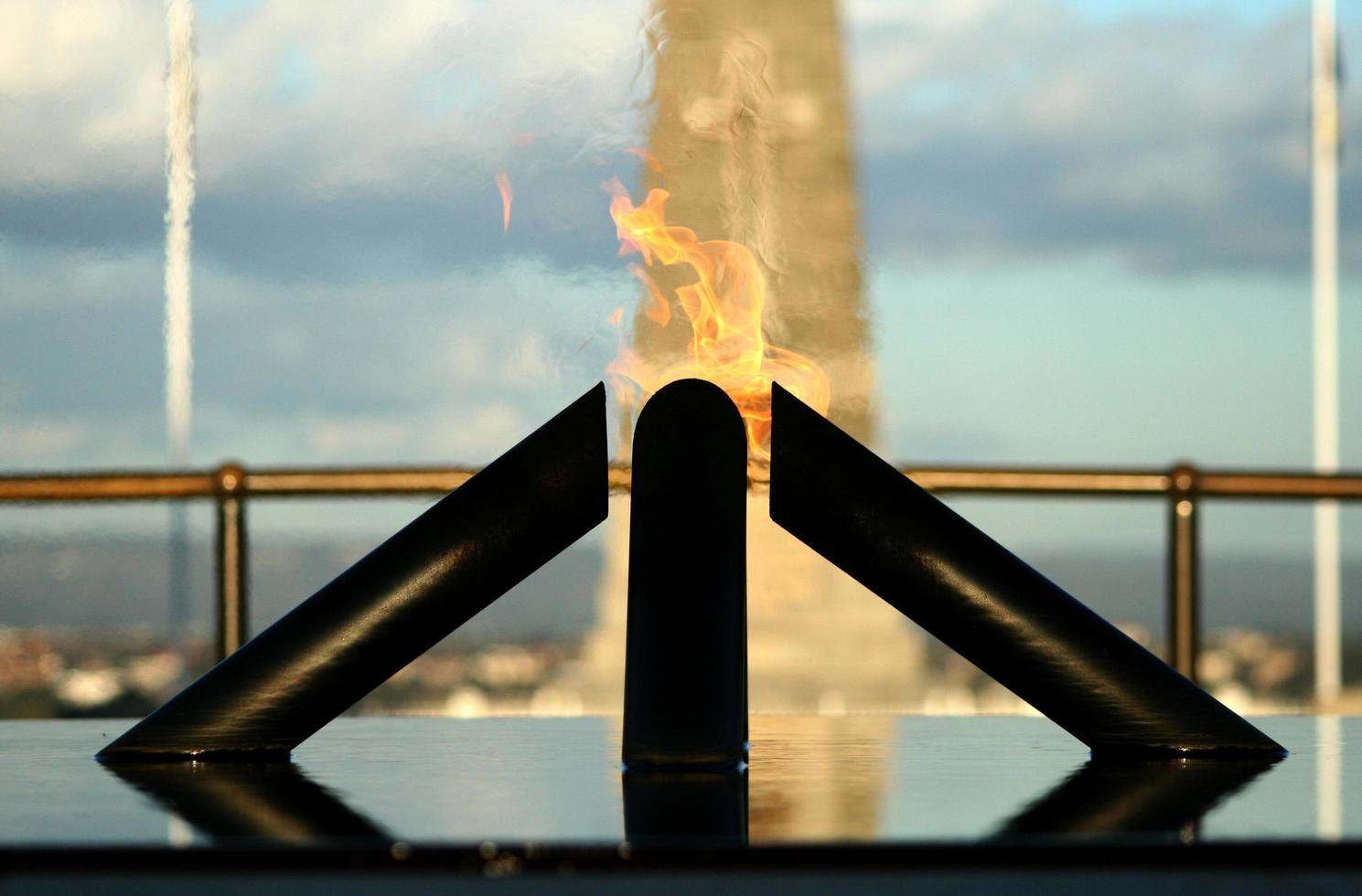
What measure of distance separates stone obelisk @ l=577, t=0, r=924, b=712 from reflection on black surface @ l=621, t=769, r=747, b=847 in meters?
1.77

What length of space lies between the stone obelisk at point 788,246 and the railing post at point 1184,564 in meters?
0.84

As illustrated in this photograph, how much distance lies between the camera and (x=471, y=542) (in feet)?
3.92

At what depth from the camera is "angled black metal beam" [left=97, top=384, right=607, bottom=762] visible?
46.9 inches

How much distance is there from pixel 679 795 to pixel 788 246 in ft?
19.5

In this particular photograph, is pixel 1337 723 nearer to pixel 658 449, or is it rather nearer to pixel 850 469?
pixel 850 469

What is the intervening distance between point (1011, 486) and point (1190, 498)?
283 millimetres

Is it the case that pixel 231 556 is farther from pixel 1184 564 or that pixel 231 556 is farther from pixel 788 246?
pixel 788 246

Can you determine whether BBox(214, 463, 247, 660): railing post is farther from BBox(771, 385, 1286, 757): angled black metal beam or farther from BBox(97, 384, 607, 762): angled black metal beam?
BBox(771, 385, 1286, 757): angled black metal beam

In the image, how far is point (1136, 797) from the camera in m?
0.97

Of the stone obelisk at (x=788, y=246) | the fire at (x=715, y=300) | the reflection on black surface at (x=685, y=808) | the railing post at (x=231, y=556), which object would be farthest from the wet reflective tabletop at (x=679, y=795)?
the stone obelisk at (x=788, y=246)

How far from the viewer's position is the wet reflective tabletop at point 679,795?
0.81 metres

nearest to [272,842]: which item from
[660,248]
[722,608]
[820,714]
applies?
[722,608]

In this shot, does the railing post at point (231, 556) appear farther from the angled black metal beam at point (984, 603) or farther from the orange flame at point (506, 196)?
the angled black metal beam at point (984, 603)

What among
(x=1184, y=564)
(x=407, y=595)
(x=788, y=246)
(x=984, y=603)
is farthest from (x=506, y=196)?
(x=788, y=246)
